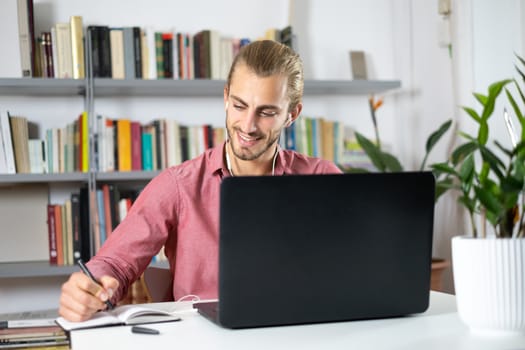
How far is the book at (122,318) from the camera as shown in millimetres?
1231

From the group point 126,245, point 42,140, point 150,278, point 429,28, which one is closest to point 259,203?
point 126,245

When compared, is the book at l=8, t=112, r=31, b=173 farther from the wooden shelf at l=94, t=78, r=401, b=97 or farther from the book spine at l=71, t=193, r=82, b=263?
the wooden shelf at l=94, t=78, r=401, b=97

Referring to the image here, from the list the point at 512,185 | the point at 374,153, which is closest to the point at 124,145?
the point at 374,153

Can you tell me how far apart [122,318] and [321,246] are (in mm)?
369

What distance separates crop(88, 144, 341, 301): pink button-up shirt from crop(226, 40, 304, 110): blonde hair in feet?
0.75

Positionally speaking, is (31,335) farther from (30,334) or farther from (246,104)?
(246,104)

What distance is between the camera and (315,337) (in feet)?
3.64

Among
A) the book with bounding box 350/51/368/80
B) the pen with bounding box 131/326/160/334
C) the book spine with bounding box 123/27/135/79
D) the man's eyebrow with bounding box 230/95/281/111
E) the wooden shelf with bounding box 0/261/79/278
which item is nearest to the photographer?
the pen with bounding box 131/326/160/334

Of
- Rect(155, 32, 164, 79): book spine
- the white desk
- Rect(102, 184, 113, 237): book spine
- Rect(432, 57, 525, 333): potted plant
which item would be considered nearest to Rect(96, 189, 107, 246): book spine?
Rect(102, 184, 113, 237): book spine

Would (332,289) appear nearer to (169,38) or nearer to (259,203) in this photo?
(259,203)

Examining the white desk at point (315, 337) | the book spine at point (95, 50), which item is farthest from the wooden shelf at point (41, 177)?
the white desk at point (315, 337)

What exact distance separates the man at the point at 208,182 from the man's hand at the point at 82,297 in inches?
14.0

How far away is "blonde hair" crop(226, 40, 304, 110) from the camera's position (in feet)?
5.93

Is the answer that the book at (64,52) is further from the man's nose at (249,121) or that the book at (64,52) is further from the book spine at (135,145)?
the man's nose at (249,121)
